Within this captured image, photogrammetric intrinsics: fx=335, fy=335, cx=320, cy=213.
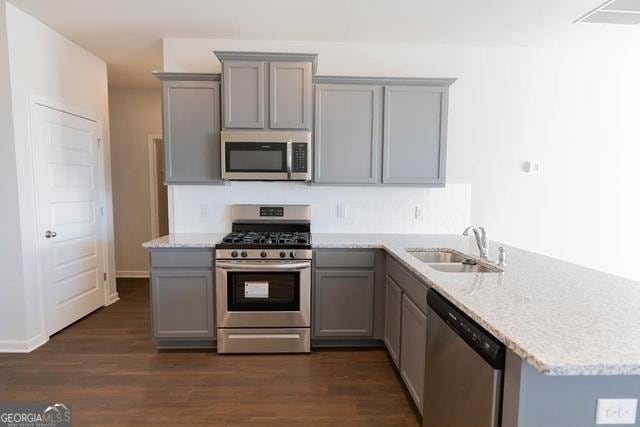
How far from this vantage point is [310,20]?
2.75 m

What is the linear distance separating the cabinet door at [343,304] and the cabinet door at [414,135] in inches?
36.8

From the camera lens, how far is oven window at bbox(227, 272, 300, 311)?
2.63 m

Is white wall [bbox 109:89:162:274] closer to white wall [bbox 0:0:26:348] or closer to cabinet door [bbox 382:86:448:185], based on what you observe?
white wall [bbox 0:0:26:348]

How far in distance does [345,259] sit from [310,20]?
1.98 metres

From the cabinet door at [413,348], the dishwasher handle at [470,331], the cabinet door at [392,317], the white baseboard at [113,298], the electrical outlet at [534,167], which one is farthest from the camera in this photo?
the white baseboard at [113,298]

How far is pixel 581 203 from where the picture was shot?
3.40 metres

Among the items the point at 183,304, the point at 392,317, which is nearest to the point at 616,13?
the point at 392,317

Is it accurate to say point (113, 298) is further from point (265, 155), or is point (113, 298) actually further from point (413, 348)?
point (413, 348)

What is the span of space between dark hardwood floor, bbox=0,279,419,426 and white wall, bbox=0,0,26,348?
26 cm

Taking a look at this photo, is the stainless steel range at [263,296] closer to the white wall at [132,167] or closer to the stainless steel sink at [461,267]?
the stainless steel sink at [461,267]

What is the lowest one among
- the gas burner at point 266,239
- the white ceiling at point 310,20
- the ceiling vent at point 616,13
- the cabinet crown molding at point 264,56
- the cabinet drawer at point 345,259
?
the cabinet drawer at point 345,259

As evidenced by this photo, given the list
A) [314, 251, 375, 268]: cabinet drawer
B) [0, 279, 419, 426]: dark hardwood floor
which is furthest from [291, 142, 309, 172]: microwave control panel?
[0, 279, 419, 426]: dark hardwood floor

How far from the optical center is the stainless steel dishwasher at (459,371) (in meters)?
1.14

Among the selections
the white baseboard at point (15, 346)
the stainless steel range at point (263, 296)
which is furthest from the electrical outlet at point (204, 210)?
the white baseboard at point (15, 346)
